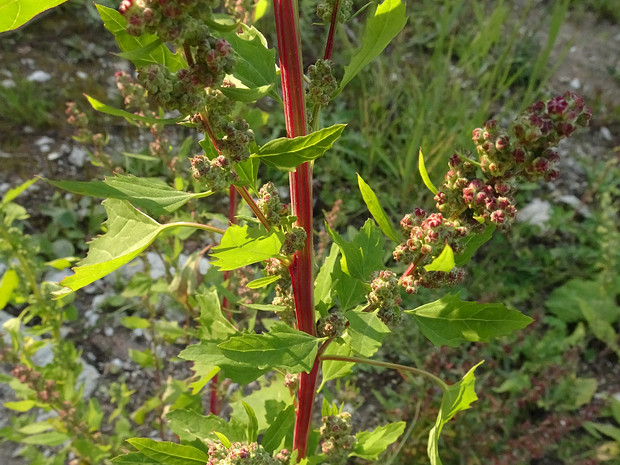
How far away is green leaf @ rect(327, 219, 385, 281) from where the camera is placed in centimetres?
105

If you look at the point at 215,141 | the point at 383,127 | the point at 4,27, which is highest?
the point at 4,27

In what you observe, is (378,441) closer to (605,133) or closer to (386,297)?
(386,297)

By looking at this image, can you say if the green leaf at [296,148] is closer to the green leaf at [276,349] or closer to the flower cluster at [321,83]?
the flower cluster at [321,83]

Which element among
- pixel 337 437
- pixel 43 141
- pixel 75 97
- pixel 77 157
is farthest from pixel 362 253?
pixel 75 97

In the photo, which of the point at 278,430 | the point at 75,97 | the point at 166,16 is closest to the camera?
the point at 166,16

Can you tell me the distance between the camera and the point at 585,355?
10.3ft

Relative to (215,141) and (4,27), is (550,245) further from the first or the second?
(4,27)

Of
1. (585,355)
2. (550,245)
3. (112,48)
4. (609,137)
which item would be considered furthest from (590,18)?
(112,48)

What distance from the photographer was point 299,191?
3.29ft

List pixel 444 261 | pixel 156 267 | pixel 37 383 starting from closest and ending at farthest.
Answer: pixel 444 261, pixel 37 383, pixel 156 267

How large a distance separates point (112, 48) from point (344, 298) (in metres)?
3.83

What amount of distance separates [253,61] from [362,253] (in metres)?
0.44

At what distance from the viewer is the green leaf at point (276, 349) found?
959mm

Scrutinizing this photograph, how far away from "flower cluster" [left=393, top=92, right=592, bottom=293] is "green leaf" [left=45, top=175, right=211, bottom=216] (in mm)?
408
